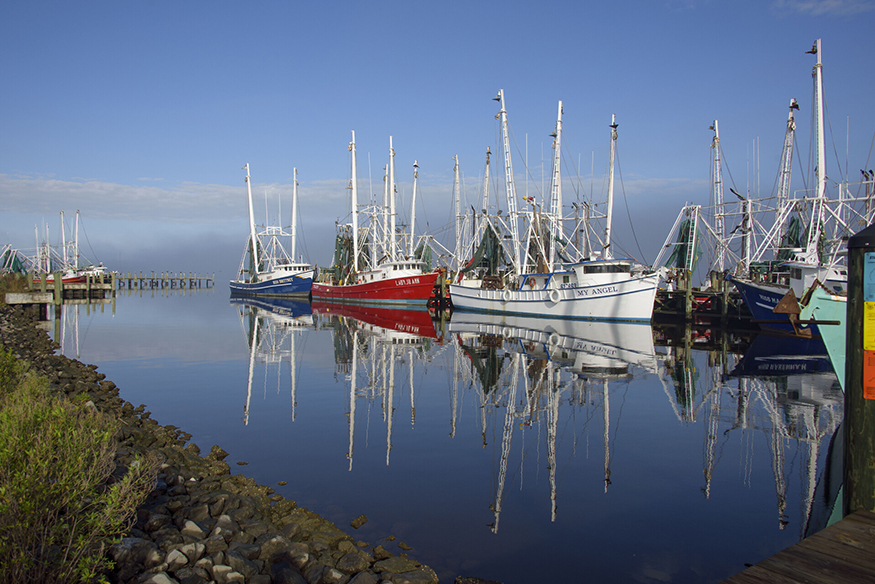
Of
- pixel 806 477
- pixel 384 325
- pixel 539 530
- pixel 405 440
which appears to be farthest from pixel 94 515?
pixel 384 325

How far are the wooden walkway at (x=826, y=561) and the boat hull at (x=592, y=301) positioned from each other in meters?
30.3

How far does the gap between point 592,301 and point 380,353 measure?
16763mm

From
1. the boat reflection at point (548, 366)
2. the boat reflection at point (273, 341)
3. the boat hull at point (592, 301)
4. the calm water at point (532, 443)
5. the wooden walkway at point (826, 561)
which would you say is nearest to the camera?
the wooden walkway at point (826, 561)

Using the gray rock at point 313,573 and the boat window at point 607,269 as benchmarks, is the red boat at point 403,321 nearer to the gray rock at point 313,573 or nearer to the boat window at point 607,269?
the boat window at point 607,269

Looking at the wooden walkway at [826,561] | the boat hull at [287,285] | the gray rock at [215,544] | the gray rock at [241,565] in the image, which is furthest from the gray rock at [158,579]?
the boat hull at [287,285]

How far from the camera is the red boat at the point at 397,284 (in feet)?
159

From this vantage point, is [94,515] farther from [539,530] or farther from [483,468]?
[483,468]

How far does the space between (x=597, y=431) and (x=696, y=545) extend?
4980 mm

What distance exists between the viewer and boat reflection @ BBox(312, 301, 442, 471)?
14461 millimetres

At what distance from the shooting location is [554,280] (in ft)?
124

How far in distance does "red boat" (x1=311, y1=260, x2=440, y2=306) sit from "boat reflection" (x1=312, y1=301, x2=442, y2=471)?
5448mm

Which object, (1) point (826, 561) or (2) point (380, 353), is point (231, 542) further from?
(2) point (380, 353)

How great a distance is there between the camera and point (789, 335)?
2978 centimetres

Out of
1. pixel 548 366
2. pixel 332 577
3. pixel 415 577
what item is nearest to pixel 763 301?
pixel 548 366
